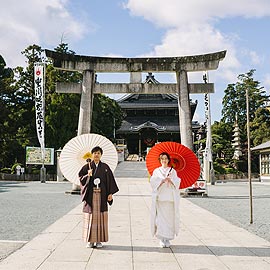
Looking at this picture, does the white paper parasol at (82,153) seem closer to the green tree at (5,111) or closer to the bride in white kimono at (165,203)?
the bride in white kimono at (165,203)

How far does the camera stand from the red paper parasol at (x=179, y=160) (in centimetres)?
626

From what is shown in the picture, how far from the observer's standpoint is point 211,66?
14961mm

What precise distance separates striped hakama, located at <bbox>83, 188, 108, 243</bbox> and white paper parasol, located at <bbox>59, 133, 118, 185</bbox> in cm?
88

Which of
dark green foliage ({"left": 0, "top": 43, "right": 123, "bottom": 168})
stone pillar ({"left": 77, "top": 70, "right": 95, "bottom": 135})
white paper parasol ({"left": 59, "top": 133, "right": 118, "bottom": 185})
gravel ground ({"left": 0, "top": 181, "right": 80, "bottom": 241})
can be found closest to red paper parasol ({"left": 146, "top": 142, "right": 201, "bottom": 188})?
white paper parasol ({"left": 59, "top": 133, "right": 118, "bottom": 185})

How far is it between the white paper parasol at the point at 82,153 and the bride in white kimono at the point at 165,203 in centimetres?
98

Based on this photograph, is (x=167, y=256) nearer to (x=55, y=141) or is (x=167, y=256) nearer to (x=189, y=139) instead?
(x=189, y=139)

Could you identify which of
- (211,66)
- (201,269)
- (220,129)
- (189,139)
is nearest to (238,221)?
(201,269)

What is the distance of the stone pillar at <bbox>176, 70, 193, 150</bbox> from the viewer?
1450 cm

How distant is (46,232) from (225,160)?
32904 mm

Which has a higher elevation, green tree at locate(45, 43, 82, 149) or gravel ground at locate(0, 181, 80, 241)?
green tree at locate(45, 43, 82, 149)

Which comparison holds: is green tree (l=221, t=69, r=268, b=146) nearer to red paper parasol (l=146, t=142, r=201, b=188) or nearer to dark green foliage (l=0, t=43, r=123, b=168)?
dark green foliage (l=0, t=43, r=123, b=168)

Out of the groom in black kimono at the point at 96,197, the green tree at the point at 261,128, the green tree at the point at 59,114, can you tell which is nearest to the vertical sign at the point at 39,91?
Result: the green tree at the point at 59,114

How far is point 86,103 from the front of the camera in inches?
581

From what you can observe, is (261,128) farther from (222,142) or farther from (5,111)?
(5,111)
